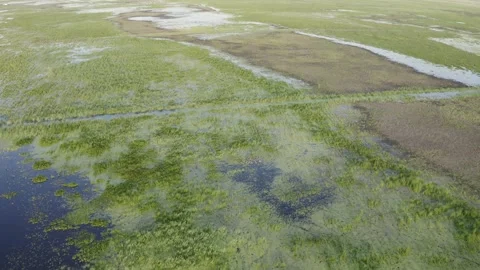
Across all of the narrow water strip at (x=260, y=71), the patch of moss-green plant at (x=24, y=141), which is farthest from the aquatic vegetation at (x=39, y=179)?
the narrow water strip at (x=260, y=71)

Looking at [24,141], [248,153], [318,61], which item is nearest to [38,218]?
[24,141]

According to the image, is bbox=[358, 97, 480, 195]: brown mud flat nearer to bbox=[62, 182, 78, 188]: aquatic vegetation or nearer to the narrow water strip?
the narrow water strip

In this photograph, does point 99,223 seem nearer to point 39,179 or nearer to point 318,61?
point 39,179

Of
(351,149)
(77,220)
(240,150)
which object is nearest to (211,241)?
(77,220)

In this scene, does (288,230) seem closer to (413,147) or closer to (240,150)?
(240,150)

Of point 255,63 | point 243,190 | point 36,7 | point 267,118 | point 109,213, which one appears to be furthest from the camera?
point 36,7

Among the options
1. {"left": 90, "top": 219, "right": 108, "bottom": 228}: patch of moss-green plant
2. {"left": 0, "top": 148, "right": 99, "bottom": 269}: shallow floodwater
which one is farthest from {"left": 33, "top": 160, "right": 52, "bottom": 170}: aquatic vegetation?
{"left": 90, "top": 219, "right": 108, "bottom": 228}: patch of moss-green plant

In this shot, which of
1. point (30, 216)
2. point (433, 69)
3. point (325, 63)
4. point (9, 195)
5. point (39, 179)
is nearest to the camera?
point (30, 216)

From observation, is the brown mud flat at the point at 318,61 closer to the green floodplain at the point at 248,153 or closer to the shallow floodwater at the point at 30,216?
the green floodplain at the point at 248,153

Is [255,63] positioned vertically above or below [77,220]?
above
